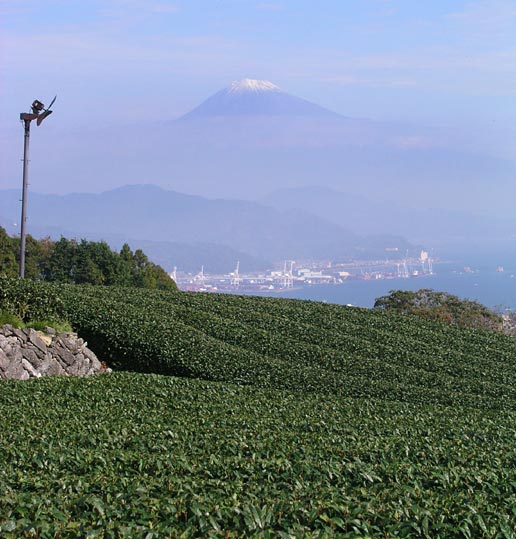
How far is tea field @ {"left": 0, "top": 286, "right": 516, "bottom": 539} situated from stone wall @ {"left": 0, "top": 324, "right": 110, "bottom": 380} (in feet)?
2.22

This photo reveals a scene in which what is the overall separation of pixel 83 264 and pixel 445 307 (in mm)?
13311

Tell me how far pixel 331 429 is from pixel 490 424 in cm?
224

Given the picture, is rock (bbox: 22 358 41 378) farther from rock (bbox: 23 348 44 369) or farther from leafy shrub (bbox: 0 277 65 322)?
leafy shrub (bbox: 0 277 65 322)

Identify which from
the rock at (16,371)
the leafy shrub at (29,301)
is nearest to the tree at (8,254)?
the leafy shrub at (29,301)

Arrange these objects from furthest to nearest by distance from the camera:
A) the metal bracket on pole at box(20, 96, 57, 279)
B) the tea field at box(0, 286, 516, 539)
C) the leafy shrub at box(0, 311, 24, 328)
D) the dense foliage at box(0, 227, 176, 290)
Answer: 1. the dense foliage at box(0, 227, 176, 290)
2. the metal bracket on pole at box(20, 96, 57, 279)
3. the leafy shrub at box(0, 311, 24, 328)
4. the tea field at box(0, 286, 516, 539)

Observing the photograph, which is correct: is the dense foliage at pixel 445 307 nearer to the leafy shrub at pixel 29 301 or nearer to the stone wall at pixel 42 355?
the leafy shrub at pixel 29 301

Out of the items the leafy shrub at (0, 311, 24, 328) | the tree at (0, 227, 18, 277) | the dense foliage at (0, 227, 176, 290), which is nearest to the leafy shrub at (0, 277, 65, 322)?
the leafy shrub at (0, 311, 24, 328)

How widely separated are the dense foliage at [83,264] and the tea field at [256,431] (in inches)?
536

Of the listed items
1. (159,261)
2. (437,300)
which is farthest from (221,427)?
(159,261)

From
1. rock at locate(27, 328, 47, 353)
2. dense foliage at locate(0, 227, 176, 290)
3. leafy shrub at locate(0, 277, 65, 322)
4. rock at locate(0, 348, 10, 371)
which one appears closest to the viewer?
rock at locate(0, 348, 10, 371)

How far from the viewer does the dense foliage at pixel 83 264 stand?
95.9ft

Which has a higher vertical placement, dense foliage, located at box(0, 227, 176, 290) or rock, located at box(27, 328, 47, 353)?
dense foliage, located at box(0, 227, 176, 290)

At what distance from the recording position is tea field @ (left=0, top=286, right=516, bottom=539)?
477cm

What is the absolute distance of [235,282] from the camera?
6599 inches
